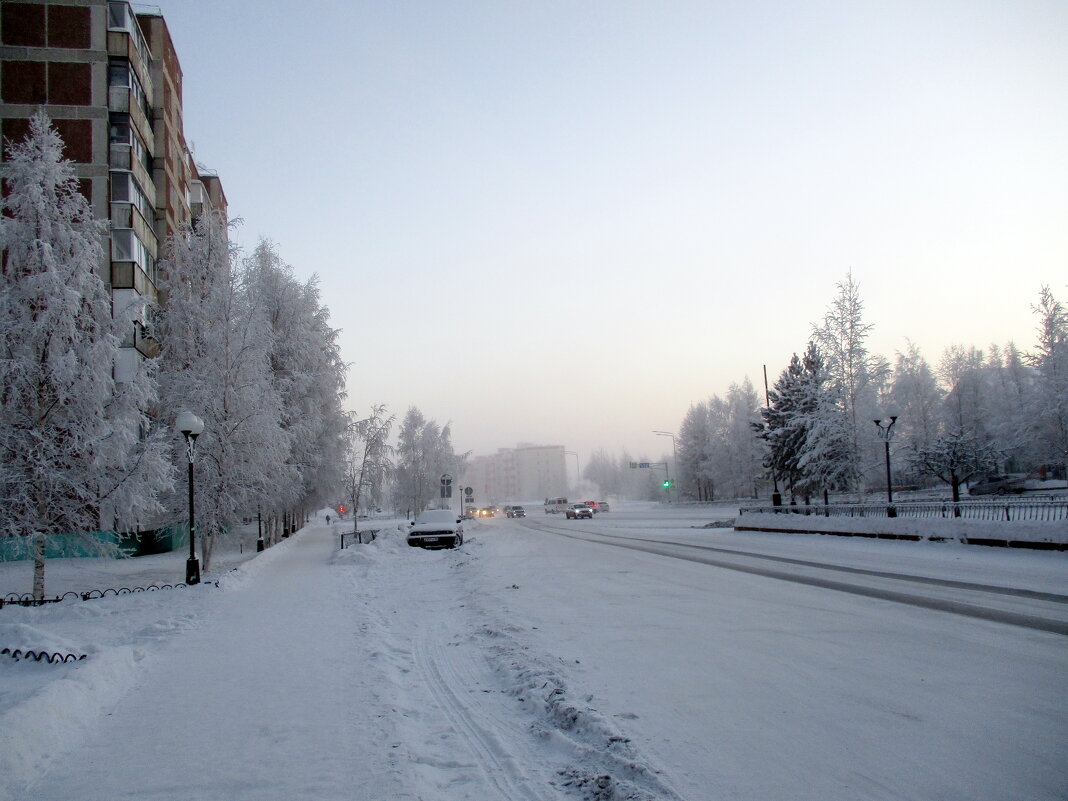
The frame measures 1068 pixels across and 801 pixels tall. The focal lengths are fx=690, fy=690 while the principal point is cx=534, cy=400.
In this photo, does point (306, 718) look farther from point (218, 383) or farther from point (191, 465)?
point (218, 383)

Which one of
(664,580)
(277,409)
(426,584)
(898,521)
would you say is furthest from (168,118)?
(898,521)

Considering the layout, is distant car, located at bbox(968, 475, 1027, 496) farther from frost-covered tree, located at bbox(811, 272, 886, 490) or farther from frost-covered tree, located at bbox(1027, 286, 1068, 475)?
frost-covered tree, located at bbox(811, 272, 886, 490)

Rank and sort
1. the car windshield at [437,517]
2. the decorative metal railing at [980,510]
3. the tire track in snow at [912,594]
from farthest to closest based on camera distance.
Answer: the car windshield at [437,517]
the decorative metal railing at [980,510]
the tire track in snow at [912,594]

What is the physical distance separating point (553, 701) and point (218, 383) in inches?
683

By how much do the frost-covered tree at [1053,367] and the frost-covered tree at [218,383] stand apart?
161ft

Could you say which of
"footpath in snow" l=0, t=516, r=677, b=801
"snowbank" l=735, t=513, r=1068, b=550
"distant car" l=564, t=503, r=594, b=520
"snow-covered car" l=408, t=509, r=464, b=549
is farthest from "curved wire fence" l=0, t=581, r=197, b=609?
"distant car" l=564, t=503, r=594, b=520

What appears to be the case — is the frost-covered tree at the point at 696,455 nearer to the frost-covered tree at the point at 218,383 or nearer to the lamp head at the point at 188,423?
the frost-covered tree at the point at 218,383

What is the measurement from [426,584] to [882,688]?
11735 millimetres

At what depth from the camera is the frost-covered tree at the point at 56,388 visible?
14750 mm

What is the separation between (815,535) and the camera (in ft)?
81.1

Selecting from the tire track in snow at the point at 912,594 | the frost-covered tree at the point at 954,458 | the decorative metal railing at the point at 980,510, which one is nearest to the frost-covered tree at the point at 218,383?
the tire track in snow at the point at 912,594

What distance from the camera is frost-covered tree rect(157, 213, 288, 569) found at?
1966 cm

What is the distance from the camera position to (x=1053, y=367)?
156 ft

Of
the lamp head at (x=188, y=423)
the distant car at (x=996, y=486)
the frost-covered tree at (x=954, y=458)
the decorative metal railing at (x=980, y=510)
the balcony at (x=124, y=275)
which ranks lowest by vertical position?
the distant car at (x=996, y=486)
